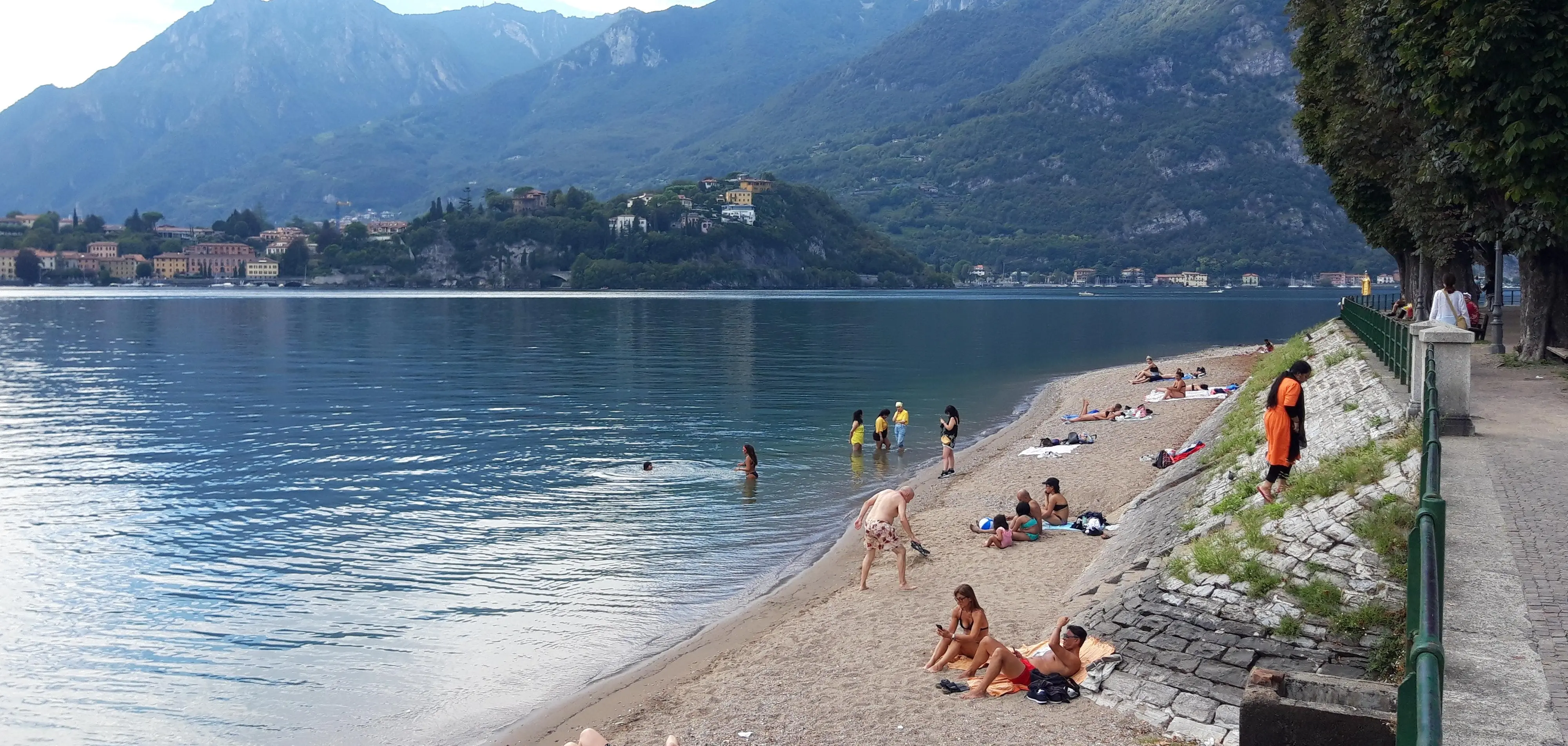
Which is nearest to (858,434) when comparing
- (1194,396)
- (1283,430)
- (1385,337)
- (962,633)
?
(1194,396)

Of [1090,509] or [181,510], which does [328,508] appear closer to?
[181,510]

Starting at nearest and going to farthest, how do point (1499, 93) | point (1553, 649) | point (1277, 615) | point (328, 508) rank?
point (1553, 649) < point (1277, 615) < point (1499, 93) < point (328, 508)

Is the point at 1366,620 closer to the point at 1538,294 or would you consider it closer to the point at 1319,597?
the point at 1319,597

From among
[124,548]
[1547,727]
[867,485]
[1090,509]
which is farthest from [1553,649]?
[124,548]

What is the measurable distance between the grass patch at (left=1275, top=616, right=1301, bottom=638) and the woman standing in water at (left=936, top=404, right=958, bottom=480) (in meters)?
15.5

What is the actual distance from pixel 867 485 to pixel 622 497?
557cm

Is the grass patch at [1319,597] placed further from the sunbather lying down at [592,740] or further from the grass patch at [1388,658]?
the sunbather lying down at [592,740]

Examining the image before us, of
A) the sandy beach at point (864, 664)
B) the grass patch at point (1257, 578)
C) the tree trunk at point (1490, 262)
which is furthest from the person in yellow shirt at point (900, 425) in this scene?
the grass patch at point (1257, 578)

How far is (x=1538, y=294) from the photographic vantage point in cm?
2177

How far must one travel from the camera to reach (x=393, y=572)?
730 inches

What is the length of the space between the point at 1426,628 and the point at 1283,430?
9049 mm

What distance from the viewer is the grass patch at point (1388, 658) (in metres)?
8.93

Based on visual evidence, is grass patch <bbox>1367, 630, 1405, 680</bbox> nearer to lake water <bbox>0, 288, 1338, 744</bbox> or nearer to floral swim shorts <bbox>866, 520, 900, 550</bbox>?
floral swim shorts <bbox>866, 520, 900, 550</bbox>

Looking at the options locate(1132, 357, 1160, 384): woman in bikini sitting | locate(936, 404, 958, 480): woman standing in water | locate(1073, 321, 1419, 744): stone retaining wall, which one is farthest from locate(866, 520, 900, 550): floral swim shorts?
locate(1132, 357, 1160, 384): woman in bikini sitting
